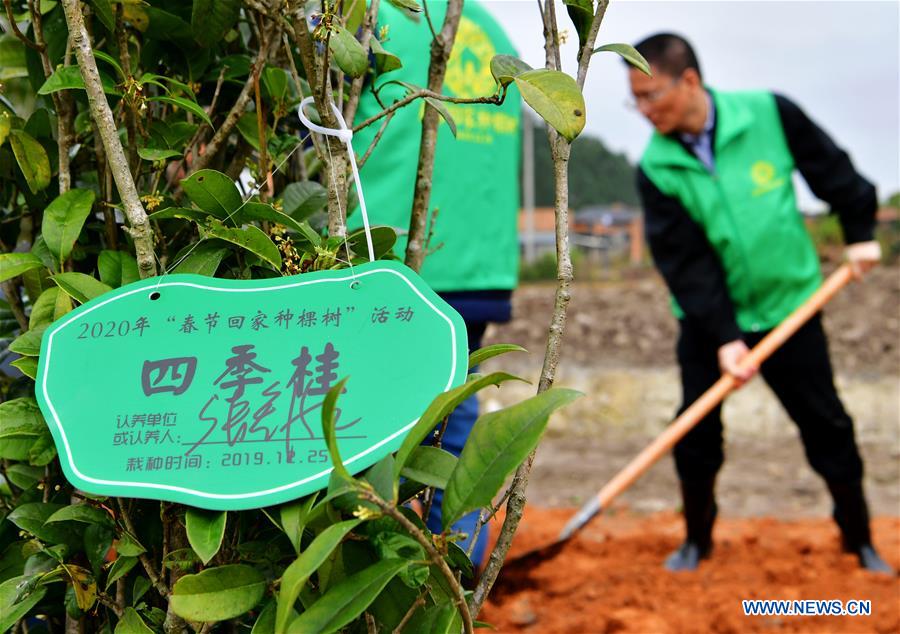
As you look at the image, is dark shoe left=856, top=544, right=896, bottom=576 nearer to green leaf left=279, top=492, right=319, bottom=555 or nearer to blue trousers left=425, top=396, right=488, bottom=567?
blue trousers left=425, top=396, right=488, bottom=567

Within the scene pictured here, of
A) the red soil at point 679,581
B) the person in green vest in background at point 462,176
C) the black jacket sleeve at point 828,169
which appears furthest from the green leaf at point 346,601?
the black jacket sleeve at point 828,169

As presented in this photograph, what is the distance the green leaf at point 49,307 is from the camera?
3.18 feet

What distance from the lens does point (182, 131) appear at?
102 centimetres

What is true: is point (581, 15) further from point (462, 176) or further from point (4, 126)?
point (462, 176)

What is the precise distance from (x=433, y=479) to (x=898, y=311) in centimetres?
694

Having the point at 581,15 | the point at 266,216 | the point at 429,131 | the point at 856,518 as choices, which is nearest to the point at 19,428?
the point at 266,216

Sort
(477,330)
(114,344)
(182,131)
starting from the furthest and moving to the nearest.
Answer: (477,330) → (182,131) → (114,344)

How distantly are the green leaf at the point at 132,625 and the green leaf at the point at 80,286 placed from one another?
338 millimetres

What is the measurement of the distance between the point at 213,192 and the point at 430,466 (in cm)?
37

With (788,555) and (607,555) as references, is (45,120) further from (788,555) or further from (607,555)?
(788,555)

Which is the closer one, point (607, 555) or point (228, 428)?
point (228, 428)

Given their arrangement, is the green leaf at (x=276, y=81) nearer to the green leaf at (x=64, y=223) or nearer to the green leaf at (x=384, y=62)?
the green leaf at (x=384, y=62)

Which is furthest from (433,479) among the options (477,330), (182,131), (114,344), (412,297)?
(477,330)

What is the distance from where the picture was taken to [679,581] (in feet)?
Result: 8.66
